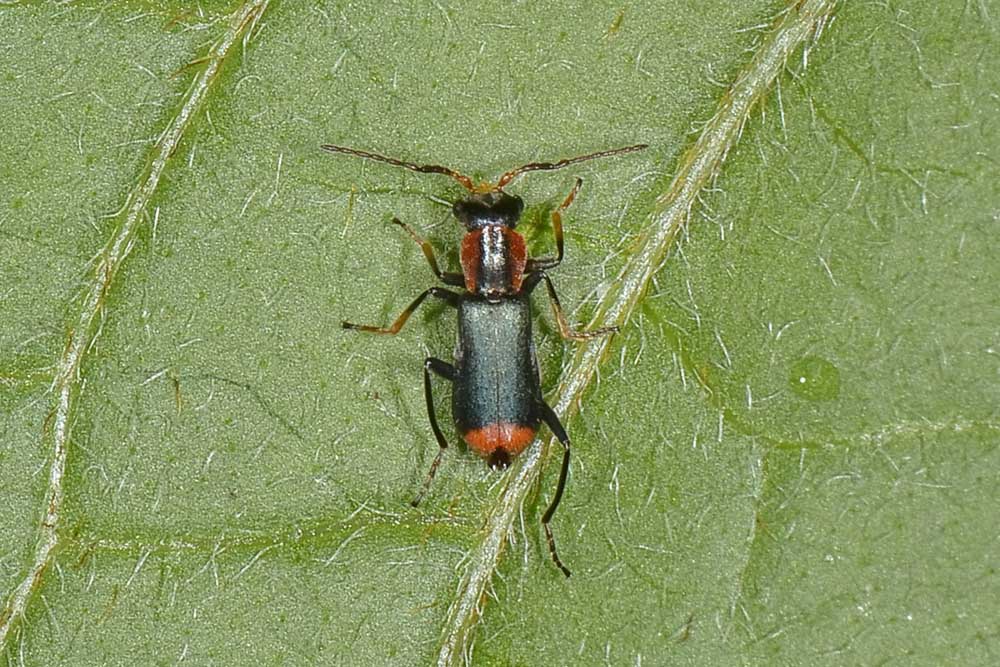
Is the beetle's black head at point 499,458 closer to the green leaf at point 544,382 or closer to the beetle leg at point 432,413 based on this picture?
the green leaf at point 544,382

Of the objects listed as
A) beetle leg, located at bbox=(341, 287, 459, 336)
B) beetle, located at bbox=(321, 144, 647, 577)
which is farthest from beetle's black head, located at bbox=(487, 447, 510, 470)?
beetle leg, located at bbox=(341, 287, 459, 336)

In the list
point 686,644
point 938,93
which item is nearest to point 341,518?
point 686,644

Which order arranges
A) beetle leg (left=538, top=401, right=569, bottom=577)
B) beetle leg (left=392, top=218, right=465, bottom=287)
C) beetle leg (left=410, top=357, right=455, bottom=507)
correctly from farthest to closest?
beetle leg (left=392, top=218, right=465, bottom=287) → beetle leg (left=410, top=357, right=455, bottom=507) → beetle leg (left=538, top=401, right=569, bottom=577)

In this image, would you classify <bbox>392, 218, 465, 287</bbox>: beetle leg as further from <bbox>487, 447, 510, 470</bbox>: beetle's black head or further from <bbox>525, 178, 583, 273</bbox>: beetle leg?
<bbox>487, 447, 510, 470</bbox>: beetle's black head

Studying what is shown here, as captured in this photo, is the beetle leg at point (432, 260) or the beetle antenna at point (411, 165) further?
the beetle leg at point (432, 260)

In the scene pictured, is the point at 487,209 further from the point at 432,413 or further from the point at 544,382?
the point at 432,413

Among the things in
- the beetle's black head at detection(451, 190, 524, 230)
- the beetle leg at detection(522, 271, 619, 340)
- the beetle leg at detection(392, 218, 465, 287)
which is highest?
the beetle's black head at detection(451, 190, 524, 230)

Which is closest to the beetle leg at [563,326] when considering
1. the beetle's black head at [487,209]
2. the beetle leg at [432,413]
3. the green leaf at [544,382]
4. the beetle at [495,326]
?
the beetle at [495,326]

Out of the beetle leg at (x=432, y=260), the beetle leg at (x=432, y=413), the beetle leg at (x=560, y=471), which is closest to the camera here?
the beetle leg at (x=560, y=471)

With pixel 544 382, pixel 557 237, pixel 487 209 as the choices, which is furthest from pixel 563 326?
pixel 487 209
